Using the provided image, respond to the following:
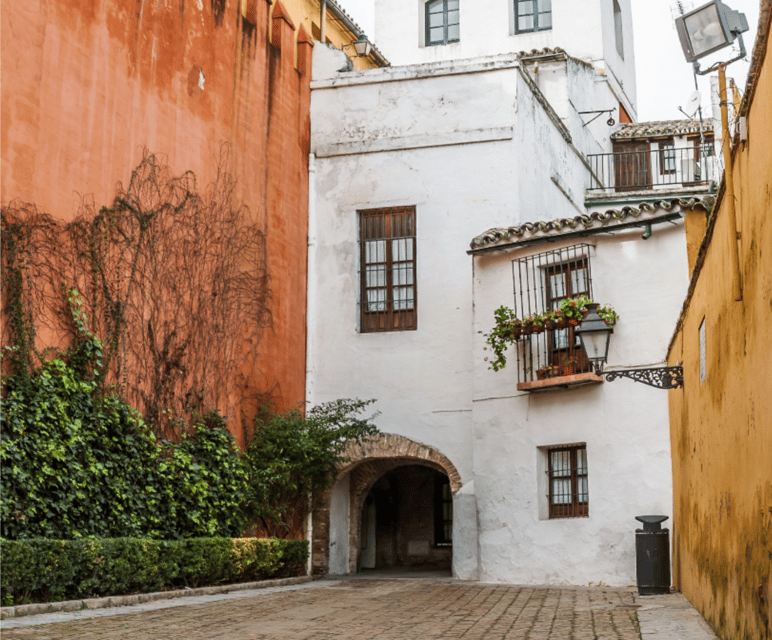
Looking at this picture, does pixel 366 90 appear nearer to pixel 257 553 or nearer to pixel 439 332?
pixel 439 332

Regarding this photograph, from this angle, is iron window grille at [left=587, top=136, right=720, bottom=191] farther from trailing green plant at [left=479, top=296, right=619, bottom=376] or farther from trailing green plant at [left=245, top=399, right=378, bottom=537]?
trailing green plant at [left=245, top=399, right=378, bottom=537]

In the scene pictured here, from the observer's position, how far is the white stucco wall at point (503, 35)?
23.8 meters

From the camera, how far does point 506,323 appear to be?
14273 mm

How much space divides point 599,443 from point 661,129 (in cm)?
1201

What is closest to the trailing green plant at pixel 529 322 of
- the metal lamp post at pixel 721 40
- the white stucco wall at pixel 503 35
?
the metal lamp post at pixel 721 40

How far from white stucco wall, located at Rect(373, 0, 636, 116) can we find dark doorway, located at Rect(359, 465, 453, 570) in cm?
1092

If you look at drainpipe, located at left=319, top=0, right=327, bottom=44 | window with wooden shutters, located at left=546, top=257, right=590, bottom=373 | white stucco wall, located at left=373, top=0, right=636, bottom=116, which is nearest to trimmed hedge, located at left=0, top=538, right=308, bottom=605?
window with wooden shutters, located at left=546, top=257, right=590, bottom=373

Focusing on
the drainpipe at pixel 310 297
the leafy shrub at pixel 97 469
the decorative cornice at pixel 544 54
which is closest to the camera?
the leafy shrub at pixel 97 469

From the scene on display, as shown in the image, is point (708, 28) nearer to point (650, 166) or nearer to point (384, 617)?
point (384, 617)

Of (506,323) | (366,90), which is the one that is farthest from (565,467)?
(366,90)

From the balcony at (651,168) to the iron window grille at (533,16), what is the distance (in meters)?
3.69

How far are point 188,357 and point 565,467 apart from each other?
538 centimetres

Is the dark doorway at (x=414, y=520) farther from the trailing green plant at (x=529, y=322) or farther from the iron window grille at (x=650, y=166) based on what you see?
the iron window grille at (x=650, y=166)

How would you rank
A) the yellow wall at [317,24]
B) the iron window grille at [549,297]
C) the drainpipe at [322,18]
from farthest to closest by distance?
1. the drainpipe at [322,18]
2. the yellow wall at [317,24]
3. the iron window grille at [549,297]
